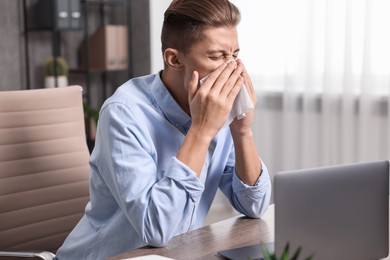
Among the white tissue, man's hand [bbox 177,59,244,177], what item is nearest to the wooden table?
man's hand [bbox 177,59,244,177]

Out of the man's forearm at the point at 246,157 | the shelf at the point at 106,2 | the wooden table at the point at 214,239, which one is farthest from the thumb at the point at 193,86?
the shelf at the point at 106,2

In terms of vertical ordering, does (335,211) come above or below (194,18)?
below

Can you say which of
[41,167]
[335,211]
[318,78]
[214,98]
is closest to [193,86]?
[214,98]

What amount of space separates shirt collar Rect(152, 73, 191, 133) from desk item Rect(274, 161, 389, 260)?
51 cm

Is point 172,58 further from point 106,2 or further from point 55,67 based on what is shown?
point 106,2

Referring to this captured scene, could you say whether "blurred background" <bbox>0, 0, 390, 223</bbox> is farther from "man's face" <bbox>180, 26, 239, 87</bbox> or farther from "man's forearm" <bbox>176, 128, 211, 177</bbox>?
"man's forearm" <bbox>176, 128, 211, 177</bbox>

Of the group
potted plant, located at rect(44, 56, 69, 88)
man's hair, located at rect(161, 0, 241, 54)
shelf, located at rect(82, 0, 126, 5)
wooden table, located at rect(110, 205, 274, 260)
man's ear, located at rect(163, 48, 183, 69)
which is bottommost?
wooden table, located at rect(110, 205, 274, 260)

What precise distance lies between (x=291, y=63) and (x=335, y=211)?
2464 mm

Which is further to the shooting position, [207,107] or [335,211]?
[207,107]

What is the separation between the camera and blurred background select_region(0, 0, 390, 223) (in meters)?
3.24

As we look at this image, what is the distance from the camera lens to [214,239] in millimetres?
1376

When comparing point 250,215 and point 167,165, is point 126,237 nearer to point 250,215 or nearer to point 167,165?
point 167,165

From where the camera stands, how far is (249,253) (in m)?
1.27

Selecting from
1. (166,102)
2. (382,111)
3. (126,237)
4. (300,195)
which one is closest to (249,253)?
(300,195)
